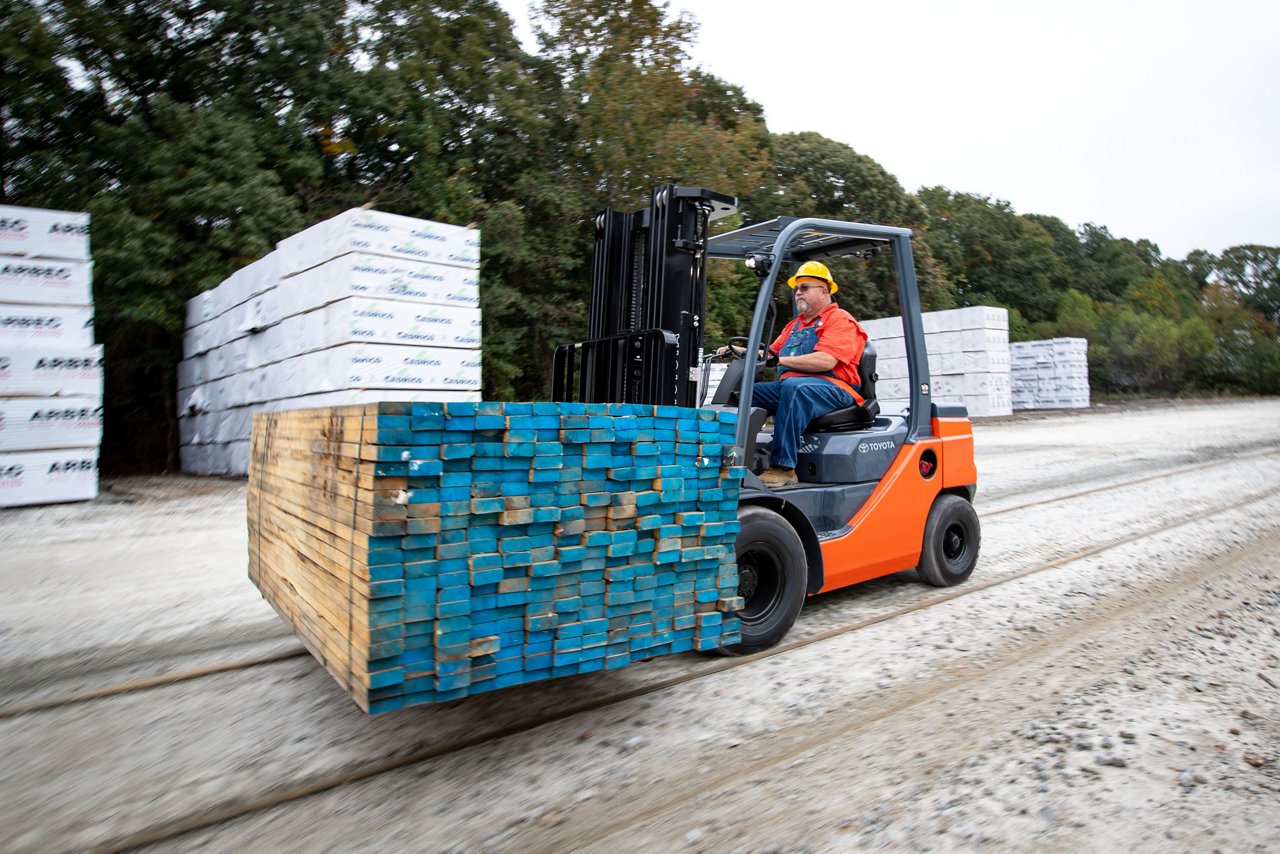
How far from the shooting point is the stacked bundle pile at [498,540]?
2721 millimetres

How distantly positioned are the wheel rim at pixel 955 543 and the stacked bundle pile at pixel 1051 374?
2607cm

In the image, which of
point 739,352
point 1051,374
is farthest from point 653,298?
point 1051,374

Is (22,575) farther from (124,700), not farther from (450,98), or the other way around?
(450,98)

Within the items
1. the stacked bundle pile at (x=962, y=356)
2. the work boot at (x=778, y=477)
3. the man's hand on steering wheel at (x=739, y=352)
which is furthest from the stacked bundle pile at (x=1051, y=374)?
the work boot at (x=778, y=477)

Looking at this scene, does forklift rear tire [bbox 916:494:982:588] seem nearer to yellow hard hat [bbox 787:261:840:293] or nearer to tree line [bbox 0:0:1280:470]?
yellow hard hat [bbox 787:261:840:293]

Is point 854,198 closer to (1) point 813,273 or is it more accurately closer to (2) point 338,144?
(2) point 338,144

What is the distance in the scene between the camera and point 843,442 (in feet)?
16.6

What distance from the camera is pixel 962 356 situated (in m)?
22.6

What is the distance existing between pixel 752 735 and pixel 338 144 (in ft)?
57.2

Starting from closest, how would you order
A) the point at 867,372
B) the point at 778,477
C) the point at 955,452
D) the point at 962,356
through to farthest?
the point at 778,477 < the point at 867,372 < the point at 955,452 < the point at 962,356

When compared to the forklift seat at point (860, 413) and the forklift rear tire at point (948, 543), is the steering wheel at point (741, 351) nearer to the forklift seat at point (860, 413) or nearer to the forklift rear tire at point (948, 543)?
the forklift seat at point (860, 413)

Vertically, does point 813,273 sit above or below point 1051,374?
below

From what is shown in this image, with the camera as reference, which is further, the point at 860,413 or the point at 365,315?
the point at 365,315

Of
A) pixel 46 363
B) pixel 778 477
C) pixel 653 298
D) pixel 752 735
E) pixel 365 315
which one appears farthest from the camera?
pixel 46 363
